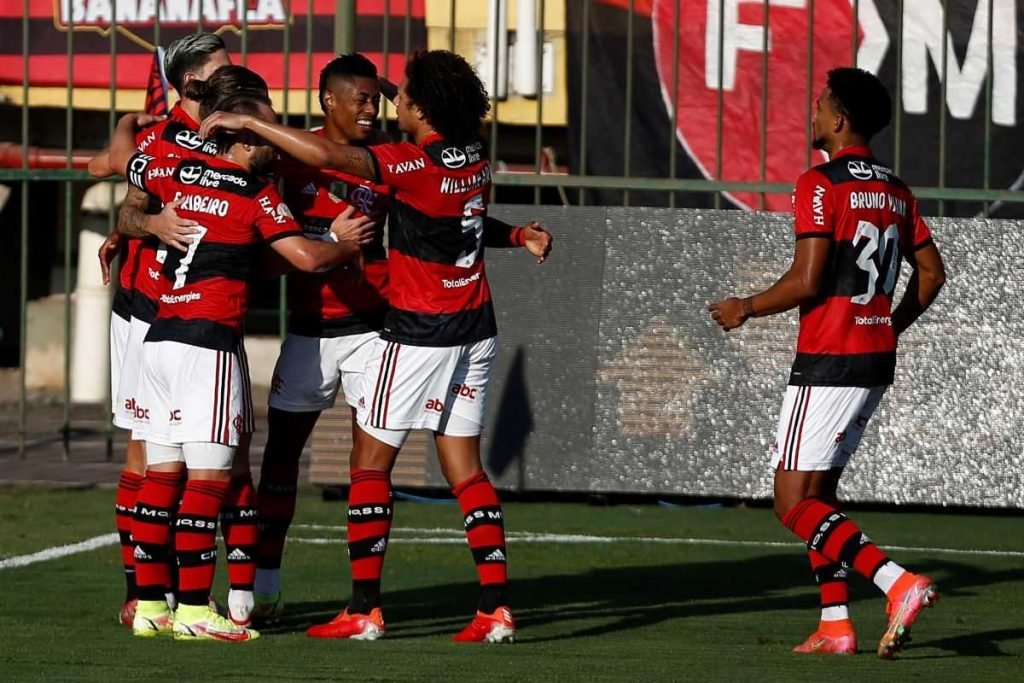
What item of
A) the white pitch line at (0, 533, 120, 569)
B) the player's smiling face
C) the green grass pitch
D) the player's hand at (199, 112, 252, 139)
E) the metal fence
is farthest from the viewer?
the metal fence

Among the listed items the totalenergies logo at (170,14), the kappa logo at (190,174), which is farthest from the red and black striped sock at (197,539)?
the totalenergies logo at (170,14)

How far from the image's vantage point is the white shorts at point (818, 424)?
633 centimetres

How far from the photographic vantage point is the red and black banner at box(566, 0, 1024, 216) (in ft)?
34.2

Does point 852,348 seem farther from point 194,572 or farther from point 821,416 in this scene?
point 194,572

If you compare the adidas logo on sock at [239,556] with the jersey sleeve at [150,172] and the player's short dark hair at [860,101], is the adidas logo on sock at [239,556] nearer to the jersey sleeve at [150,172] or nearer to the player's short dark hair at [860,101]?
the jersey sleeve at [150,172]

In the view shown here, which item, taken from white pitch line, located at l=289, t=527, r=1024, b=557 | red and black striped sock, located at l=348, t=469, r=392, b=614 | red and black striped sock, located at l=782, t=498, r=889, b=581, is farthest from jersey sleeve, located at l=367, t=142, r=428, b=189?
white pitch line, located at l=289, t=527, r=1024, b=557

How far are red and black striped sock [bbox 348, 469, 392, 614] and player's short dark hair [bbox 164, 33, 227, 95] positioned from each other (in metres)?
1.63

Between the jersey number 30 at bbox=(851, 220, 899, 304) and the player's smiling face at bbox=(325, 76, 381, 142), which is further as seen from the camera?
the player's smiling face at bbox=(325, 76, 381, 142)

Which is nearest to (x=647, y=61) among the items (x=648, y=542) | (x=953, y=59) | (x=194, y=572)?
(x=953, y=59)

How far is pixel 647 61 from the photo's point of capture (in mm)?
10719

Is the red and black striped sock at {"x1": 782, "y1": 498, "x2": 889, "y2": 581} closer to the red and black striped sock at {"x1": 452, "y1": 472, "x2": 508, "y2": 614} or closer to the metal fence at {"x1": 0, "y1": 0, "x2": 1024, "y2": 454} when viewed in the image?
the red and black striped sock at {"x1": 452, "y1": 472, "x2": 508, "y2": 614}

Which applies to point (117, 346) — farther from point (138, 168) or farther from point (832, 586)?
point (832, 586)

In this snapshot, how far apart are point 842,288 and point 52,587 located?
3493 millimetres

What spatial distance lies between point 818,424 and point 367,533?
1649 millimetres
